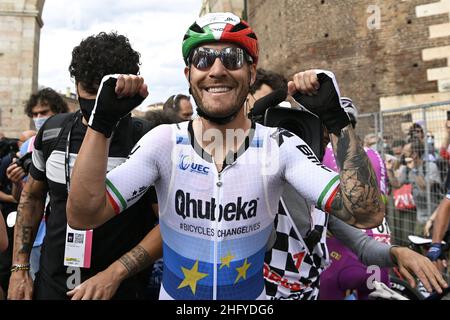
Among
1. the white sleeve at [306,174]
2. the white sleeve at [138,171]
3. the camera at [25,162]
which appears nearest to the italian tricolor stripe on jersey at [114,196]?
the white sleeve at [138,171]

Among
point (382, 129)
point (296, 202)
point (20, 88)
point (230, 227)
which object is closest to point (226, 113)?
point (230, 227)

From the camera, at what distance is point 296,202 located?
6.98 ft

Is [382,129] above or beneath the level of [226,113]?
above

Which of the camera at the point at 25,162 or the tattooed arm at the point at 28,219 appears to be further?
the camera at the point at 25,162

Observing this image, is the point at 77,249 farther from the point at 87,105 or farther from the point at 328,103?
the point at 328,103

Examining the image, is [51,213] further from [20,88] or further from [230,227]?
[20,88]

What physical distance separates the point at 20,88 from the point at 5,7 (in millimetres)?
2161

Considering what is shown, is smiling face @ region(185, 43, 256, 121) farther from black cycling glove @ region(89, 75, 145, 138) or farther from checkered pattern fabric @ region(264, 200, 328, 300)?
checkered pattern fabric @ region(264, 200, 328, 300)

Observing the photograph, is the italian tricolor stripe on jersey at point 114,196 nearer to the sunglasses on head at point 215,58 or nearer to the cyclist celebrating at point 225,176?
the cyclist celebrating at point 225,176

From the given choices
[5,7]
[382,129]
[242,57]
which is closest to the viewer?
[242,57]

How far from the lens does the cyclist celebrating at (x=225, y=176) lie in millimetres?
1569
